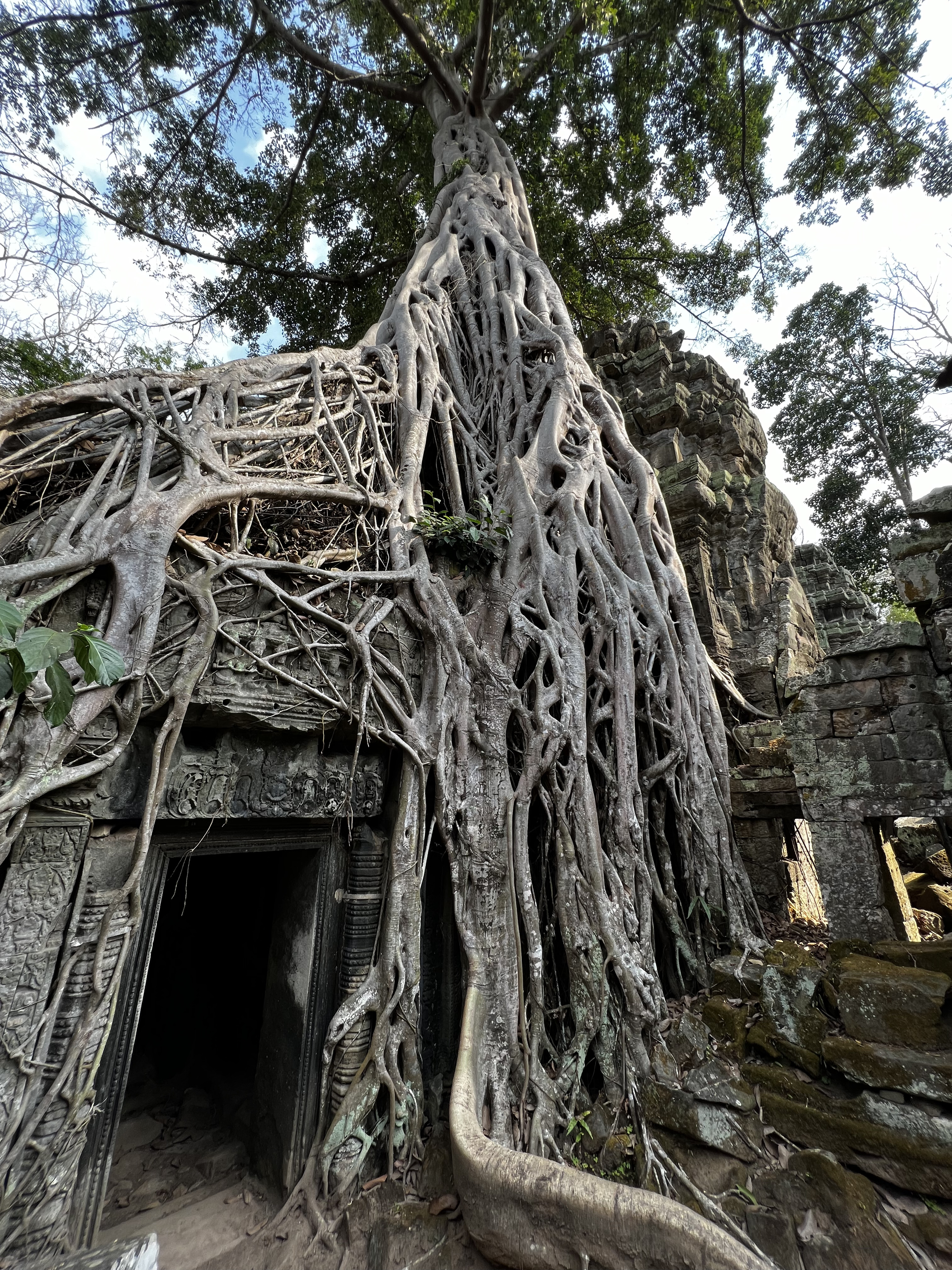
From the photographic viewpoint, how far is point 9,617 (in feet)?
5.28

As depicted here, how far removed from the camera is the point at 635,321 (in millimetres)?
8586

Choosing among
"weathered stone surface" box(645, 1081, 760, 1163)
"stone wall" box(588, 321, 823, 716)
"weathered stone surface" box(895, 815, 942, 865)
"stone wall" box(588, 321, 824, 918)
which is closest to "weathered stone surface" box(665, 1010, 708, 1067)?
"weathered stone surface" box(645, 1081, 760, 1163)

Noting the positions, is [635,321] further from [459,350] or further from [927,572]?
[927,572]

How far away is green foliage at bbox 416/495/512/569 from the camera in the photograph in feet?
12.2

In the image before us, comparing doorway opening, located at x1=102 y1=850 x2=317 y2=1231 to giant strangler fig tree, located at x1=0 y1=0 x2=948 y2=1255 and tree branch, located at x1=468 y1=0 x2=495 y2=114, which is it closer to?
giant strangler fig tree, located at x1=0 y1=0 x2=948 y2=1255

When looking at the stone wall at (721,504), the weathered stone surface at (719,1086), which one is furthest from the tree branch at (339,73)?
the weathered stone surface at (719,1086)

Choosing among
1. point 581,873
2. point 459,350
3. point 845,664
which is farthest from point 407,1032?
point 459,350

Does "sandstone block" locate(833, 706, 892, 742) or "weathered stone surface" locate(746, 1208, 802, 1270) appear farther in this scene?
"sandstone block" locate(833, 706, 892, 742)

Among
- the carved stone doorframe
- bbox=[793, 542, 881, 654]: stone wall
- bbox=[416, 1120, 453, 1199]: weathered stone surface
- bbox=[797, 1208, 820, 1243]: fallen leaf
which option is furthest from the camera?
bbox=[793, 542, 881, 654]: stone wall

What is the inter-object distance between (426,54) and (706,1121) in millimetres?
9931

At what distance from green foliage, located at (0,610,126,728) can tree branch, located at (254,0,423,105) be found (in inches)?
342

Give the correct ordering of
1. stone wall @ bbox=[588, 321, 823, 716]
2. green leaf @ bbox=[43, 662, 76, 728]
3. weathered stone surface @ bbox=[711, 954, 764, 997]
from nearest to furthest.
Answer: green leaf @ bbox=[43, 662, 76, 728] < weathered stone surface @ bbox=[711, 954, 764, 997] < stone wall @ bbox=[588, 321, 823, 716]

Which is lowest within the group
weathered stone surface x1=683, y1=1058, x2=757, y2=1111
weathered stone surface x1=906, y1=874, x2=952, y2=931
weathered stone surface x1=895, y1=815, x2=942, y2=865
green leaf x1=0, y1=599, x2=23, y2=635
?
weathered stone surface x1=683, y1=1058, x2=757, y2=1111

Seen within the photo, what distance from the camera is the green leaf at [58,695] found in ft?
5.60
